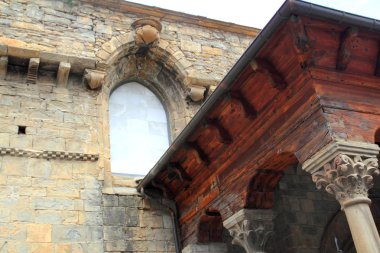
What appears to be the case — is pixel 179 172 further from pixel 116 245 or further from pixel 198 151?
pixel 116 245

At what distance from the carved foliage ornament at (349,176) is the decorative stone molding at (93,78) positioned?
4.55 m

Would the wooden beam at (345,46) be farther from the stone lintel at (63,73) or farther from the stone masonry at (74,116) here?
the stone lintel at (63,73)

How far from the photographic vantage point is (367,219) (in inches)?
166

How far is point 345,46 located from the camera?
15.5 feet

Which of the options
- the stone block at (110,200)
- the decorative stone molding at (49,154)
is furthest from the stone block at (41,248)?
the decorative stone molding at (49,154)

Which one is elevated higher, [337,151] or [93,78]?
[93,78]

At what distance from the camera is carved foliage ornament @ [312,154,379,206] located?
4.35m

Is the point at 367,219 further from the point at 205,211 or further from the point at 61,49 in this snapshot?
the point at 61,49

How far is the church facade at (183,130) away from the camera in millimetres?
4652

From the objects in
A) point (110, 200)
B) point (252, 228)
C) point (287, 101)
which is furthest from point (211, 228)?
point (287, 101)

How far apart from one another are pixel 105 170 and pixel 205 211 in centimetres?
182

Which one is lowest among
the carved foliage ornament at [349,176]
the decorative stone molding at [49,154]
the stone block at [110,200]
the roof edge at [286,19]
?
the carved foliage ornament at [349,176]

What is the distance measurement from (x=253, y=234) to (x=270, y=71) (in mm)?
2030

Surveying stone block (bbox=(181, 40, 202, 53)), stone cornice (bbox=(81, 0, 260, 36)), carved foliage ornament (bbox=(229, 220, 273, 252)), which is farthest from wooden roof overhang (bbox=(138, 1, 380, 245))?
stone cornice (bbox=(81, 0, 260, 36))
